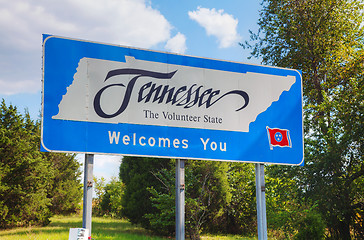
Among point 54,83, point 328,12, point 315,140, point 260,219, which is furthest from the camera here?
point 328,12

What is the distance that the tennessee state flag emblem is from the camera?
1067 cm

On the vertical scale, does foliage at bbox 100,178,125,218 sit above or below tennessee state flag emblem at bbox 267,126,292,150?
below

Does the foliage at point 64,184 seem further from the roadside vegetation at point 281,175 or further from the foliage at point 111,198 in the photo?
the roadside vegetation at point 281,175

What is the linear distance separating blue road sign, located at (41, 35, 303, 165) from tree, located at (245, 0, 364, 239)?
643cm

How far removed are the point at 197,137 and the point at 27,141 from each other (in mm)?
17429

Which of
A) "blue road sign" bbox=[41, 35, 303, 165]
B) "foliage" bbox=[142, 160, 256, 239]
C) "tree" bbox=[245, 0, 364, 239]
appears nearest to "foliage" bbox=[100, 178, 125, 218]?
"foliage" bbox=[142, 160, 256, 239]

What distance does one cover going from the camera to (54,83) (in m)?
8.64

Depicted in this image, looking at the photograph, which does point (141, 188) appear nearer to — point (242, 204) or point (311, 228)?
point (242, 204)

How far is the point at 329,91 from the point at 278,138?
43.5 ft

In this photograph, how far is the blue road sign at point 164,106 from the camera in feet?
28.6

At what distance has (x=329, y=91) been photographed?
2239 cm

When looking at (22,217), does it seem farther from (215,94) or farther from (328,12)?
(328,12)

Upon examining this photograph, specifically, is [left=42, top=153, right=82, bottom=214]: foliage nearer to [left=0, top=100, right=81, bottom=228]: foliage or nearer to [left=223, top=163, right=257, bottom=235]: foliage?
[left=0, top=100, right=81, bottom=228]: foliage

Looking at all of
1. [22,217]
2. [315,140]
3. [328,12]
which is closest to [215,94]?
[315,140]
